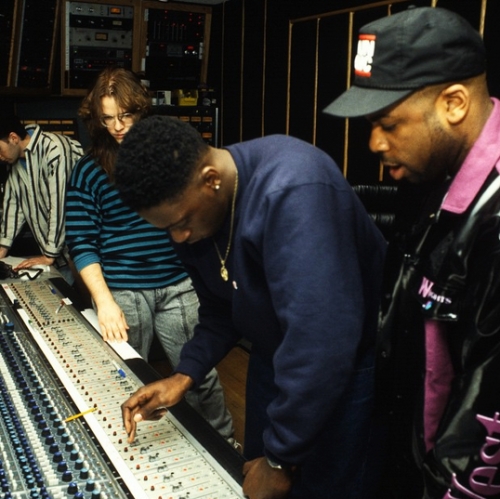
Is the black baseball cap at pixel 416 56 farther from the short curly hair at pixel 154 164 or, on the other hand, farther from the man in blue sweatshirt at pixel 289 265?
the short curly hair at pixel 154 164

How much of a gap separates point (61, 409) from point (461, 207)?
41.1 inches

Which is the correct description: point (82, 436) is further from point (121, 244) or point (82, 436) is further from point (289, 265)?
point (121, 244)

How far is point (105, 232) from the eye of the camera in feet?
7.26

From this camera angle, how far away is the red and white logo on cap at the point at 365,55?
3.32 feet

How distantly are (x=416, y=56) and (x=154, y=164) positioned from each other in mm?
469

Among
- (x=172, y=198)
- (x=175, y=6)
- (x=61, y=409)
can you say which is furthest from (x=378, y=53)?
(x=175, y=6)

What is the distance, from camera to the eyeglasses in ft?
6.78

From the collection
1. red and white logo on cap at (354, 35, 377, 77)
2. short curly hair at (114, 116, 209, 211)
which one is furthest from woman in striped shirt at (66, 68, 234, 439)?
red and white logo on cap at (354, 35, 377, 77)

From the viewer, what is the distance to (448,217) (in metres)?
1.01

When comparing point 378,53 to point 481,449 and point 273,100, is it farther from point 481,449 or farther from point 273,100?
point 273,100

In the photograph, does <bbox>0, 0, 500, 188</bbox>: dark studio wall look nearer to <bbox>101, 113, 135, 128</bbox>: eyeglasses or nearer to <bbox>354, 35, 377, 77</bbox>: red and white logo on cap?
<bbox>101, 113, 135, 128</bbox>: eyeglasses

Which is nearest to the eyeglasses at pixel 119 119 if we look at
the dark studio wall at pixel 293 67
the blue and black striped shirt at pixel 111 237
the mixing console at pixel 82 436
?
the blue and black striped shirt at pixel 111 237

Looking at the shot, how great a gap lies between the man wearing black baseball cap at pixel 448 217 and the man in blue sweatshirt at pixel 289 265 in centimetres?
14

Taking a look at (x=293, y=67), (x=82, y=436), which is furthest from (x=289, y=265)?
(x=293, y=67)
